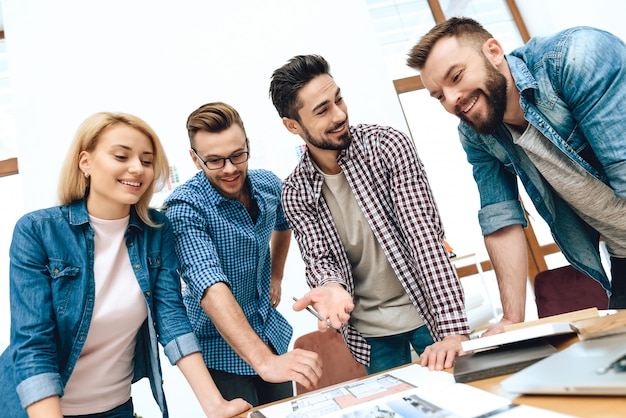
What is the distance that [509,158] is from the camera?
1.12 metres

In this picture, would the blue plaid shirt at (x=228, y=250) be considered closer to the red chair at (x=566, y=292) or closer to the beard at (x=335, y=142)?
the beard at (x=335, y=142)

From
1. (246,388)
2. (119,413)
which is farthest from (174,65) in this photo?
(119,413)

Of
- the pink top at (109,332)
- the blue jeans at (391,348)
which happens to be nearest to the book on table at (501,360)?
the blue jeans at (391,348)

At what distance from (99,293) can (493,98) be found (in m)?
1.14

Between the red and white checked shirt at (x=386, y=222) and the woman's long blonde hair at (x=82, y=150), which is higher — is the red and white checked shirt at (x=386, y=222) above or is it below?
below

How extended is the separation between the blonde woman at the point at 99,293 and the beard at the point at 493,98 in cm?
90

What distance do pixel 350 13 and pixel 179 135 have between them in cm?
175

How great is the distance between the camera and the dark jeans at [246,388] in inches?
53.4

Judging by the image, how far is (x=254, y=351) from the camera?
3.34 feet

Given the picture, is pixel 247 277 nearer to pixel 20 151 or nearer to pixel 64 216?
pixel 64 216

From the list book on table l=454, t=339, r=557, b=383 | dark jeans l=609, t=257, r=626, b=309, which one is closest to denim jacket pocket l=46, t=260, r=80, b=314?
book on table l=454, t=339, r=557, b=383

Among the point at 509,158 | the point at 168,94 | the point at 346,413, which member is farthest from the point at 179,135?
the point at 346,413

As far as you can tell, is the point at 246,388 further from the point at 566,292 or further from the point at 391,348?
the point at 566,292

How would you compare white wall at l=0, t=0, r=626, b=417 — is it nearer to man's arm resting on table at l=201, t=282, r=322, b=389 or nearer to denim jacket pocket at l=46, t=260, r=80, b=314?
man's arm resting on table at l=201, t=282, r=322, b=389
